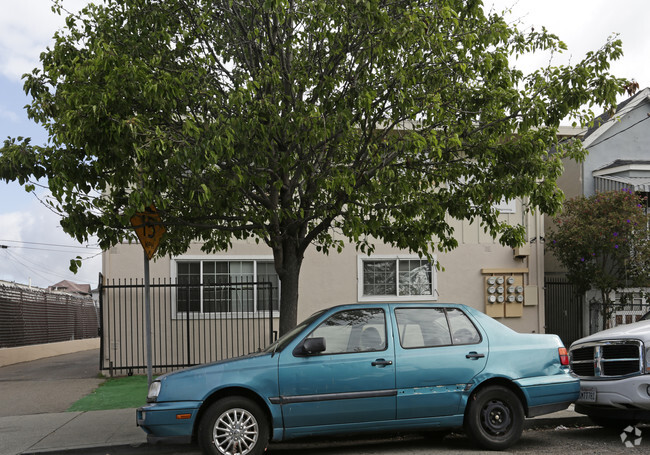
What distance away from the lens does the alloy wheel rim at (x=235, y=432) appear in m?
6.46

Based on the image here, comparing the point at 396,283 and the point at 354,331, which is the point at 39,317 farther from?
the point at 354,331

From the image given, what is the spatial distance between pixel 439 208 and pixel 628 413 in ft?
10.3

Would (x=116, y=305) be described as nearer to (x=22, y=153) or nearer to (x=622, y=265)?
(x=22, y=153)

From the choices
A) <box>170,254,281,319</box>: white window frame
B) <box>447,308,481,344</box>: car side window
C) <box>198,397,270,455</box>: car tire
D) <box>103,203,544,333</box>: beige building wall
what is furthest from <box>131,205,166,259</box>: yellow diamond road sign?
<box>103,203,544,333</box>: beige building wall

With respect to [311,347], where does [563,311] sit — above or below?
below

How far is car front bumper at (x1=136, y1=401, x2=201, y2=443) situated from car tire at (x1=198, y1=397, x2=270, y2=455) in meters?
0.12

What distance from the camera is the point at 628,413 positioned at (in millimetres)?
7160

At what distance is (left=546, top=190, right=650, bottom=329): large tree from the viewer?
588 inches

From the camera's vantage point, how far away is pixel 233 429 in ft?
21.3

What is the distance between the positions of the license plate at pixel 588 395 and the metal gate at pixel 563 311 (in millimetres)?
9502

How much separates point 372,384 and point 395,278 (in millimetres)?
8359

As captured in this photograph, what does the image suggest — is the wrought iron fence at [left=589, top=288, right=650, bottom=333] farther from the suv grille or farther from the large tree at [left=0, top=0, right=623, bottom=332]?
the suv grille

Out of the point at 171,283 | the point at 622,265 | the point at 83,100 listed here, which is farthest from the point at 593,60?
the point at 171,283

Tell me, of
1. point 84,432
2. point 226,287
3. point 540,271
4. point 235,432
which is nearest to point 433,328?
point 235,432
